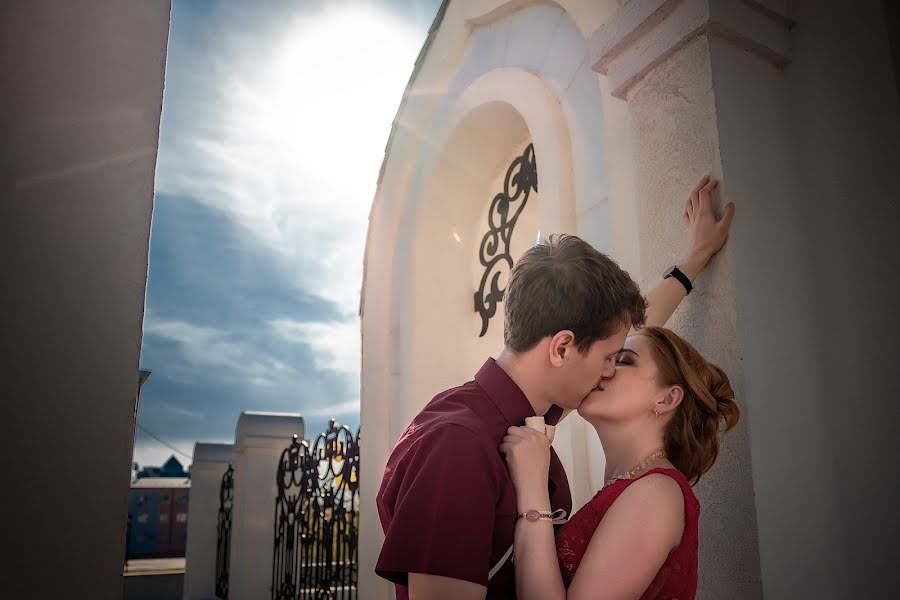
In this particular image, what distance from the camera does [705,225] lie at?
244cm

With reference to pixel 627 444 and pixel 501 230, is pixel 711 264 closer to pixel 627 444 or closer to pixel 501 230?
pixel 627 444

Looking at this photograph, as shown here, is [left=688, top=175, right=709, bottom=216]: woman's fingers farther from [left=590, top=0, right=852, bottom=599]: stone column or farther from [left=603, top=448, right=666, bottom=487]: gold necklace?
[left=603, top=448, right=666, bottom=487]: gold necklace

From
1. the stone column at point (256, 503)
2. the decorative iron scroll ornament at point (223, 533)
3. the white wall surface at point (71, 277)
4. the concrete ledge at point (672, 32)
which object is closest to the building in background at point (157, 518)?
the decorative iron scroll ornament at point (223, 533)

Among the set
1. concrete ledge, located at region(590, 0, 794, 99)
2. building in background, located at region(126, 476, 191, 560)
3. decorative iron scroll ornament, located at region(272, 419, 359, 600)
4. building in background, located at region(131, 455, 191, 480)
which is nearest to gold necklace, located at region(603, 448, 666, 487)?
concrete ledge, located at region(590, 0, 794, 99)

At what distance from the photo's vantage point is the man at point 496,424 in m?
1.58

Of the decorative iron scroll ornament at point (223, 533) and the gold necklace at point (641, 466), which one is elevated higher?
the gold necklace at point (641, 466)

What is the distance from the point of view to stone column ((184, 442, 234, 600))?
33.6ft

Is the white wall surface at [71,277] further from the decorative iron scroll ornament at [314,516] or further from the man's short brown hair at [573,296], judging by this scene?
the decorative iron scroll ornament at [314,516]

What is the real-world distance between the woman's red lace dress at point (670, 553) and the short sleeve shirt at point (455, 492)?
192mm

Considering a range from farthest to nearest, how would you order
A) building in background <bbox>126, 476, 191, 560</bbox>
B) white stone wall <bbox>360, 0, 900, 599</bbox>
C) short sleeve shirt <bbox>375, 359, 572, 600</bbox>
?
building in background <bbox>126, 476, 191, 560</bbox>, white stone wall <bbox>360, 0, 900, 599</bbox>, short sleeve shirt <bbox>375, 359, 572, 600</bbox>

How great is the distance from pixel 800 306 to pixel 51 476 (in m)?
2.43

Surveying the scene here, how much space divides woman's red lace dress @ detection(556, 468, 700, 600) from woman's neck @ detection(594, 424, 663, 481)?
0.18m

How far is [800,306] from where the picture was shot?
8.28 feet

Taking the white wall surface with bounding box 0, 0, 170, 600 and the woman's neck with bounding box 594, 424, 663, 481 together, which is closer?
the white wall surface with bounding box 0, 0, 170, 600
